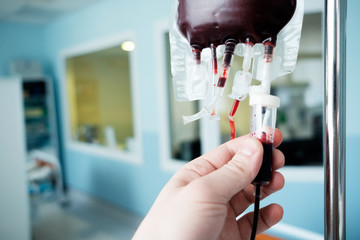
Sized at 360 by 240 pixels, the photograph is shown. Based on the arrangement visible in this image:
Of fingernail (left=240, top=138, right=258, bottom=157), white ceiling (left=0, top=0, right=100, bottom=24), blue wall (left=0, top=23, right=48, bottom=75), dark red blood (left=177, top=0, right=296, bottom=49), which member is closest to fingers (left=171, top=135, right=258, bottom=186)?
fingernail (left=240, top=138, right=258, bottom=157)

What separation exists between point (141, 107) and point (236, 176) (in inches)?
95.9

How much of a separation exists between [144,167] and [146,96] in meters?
0.76

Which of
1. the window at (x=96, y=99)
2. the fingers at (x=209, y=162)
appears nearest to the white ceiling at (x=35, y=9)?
the window at (x=96, y=99)

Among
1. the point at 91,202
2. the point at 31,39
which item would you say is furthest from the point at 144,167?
the point at 31,39

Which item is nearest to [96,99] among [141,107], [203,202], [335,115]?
[141,107]

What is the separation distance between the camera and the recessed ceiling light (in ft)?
9.62

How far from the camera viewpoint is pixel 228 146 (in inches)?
27.8

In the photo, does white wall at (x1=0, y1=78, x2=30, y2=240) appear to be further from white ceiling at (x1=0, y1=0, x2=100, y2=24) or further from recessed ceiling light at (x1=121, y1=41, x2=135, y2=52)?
white ceiling at (x1=0, y1=0, x2=100, y2=24)

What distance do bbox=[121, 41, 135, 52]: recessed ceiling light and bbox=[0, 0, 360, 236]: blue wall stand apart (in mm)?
107

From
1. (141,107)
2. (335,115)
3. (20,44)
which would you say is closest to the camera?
(335,115)

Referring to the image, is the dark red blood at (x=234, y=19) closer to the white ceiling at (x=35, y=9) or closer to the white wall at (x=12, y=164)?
the white wall at (x=12, y=164)

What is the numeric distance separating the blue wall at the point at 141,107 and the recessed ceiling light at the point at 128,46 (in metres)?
0.11

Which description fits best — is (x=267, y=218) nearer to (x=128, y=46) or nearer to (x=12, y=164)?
(x=12, y=164)

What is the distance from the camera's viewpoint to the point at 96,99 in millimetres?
4168
